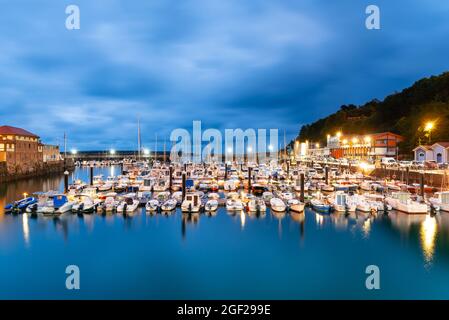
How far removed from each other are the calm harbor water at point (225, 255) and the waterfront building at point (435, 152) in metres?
25.5

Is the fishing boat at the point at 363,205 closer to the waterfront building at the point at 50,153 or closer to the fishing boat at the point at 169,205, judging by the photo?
the fishing boat at the point at 169,205

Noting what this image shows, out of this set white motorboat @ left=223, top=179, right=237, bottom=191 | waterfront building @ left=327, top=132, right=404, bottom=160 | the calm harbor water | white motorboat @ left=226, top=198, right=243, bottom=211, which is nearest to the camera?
the calm harbor water

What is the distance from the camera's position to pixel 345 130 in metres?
109

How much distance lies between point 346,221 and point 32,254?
67.4 feet

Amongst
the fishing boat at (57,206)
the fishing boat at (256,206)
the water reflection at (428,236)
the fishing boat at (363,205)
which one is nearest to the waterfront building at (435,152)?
the water reflection at (428,236)

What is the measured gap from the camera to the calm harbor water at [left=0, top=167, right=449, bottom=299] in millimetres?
13680

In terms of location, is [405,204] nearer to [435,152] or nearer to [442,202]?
[442,202]

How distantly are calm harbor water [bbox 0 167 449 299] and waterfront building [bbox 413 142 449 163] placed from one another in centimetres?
2545

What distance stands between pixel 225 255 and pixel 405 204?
53.6 ft

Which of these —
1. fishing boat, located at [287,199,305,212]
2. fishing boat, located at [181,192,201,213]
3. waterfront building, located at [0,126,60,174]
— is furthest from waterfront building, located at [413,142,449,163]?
waterfront building, located at [0,126,60,174]

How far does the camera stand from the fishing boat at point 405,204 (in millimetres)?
25031

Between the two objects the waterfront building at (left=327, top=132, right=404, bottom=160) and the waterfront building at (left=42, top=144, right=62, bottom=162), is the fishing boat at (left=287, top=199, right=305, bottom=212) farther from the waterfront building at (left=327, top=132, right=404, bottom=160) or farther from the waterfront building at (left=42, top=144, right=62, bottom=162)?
the waterfront building at (left=42, top=144, right=62, bottom=162)

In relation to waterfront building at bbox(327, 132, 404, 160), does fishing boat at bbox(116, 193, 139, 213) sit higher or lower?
lower
